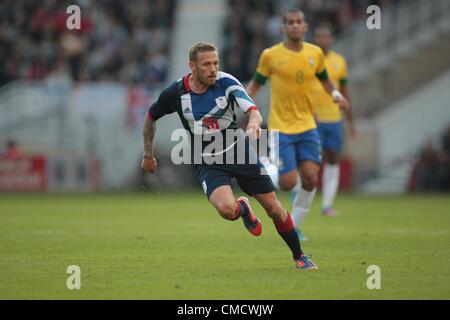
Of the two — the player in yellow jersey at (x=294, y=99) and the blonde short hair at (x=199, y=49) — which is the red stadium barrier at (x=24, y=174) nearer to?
the player in yellow jersey at (x=294, y=99)

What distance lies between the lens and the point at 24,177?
27.1m

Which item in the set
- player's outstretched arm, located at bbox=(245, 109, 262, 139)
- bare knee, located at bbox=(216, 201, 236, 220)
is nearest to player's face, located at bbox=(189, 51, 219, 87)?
player's outstretched arm, located at bbox=(245, 109, 262, 139)

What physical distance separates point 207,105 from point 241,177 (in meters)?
0.81

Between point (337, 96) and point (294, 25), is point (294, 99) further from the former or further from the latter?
point (294, 25)

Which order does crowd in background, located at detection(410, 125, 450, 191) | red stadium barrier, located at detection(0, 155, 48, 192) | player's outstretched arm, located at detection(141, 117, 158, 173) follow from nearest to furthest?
player's outstretched arm, located at detection(141, 117, 158, 173) < crowd in background, located at detection(410, 125, 450, 191) < red stadium barrier, located at detection(0, 155, 48, 192)

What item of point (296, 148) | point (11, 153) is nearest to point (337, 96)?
point (296, 148)

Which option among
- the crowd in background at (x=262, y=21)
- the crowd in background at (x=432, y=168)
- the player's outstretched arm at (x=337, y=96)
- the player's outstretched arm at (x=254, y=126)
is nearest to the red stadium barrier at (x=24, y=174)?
the crowd in background at (x=262, y=21)

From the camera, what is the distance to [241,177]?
10.3 metres

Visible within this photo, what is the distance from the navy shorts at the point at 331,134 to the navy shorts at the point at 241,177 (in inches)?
287

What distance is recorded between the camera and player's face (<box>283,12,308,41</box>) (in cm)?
1311

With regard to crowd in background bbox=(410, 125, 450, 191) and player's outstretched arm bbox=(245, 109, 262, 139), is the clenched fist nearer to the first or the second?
player's outstretched arm bbox=(245, 109, 262, 139)

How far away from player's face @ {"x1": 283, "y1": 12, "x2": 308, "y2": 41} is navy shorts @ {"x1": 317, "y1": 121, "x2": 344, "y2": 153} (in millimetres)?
4268

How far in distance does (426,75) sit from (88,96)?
9701 millimetres

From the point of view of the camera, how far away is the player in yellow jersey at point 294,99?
528 inches
